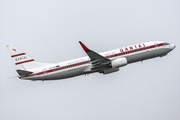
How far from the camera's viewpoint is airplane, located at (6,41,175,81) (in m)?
65.5

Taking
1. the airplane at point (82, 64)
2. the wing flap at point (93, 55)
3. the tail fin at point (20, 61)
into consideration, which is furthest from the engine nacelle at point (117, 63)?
the tail fin at point (20, 61)

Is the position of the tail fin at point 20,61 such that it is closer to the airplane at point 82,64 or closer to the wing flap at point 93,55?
the airplane at point 82,64

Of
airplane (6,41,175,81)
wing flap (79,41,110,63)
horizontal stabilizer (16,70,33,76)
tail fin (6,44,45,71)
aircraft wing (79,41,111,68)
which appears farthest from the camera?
tail fin (6,44,45,71)

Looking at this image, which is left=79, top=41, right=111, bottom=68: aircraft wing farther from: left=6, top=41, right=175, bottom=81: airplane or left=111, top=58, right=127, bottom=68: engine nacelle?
left=111, top=58, right=127, bottom=68: engine nacelle

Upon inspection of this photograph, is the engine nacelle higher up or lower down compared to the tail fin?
lower down

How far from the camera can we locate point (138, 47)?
6956cm

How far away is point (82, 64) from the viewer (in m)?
66.5

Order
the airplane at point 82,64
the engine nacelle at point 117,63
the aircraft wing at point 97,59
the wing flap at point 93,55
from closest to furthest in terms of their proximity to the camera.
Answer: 1. the wing flap at point 93,55
2. the aircraft wing at point 97,59
3. the airplane at point 82,64
4. the engine nacelle at point 117,63

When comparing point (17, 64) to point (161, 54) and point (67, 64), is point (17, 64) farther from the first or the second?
point (161, 54)

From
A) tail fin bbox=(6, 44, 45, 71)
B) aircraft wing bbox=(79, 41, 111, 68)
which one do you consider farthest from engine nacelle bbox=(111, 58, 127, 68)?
tail fin bbox=(6, 44, 45, 71)

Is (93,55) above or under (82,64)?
above

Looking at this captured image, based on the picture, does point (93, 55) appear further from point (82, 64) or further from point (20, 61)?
point (20, 61)

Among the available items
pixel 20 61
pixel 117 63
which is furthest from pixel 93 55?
pixel 20 61

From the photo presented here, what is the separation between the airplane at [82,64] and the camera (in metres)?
65.5
